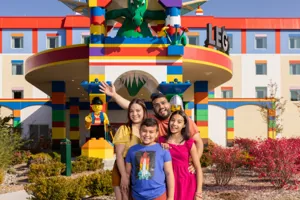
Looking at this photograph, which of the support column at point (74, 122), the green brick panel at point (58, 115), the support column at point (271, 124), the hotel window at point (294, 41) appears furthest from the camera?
the hotel window at point (294, 41)

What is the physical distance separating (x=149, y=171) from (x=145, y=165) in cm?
9

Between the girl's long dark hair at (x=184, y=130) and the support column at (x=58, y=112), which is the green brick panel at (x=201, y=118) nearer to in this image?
the support column at (x=58, y=112)

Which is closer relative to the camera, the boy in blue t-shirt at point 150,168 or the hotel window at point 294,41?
the boy in blue t-shirt at point 150,168

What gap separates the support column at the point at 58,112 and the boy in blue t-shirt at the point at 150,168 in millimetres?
18010

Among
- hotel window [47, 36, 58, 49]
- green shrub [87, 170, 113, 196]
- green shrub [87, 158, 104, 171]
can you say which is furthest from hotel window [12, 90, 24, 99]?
green shrub [87, 170, 113, 196]

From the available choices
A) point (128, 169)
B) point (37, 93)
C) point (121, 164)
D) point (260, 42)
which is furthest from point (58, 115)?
point (260, 42)

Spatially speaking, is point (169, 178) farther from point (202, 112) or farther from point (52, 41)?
point (52, 41)

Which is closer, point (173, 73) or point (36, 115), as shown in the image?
point (173, 73)

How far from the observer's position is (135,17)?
639 inches

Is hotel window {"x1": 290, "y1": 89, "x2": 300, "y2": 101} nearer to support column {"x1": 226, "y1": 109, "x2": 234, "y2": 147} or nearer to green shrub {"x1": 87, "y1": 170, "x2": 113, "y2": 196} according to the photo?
support column {"x1": 226, "y1": 109, "x2": 234, "y2": 147}

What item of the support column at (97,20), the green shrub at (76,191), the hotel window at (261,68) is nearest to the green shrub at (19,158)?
the support column at (97,20)

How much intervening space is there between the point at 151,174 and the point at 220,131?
29775 millimetres

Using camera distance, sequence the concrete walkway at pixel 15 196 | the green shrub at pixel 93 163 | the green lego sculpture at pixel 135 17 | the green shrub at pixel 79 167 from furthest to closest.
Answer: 1. the green lego sculpture at pixel 135 17
2. the green shrub at pixel 93 163
3. the green shrub at pixel 79 167
4. the concrete walkway at pixel 15 196

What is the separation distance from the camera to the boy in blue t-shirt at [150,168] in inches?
205
